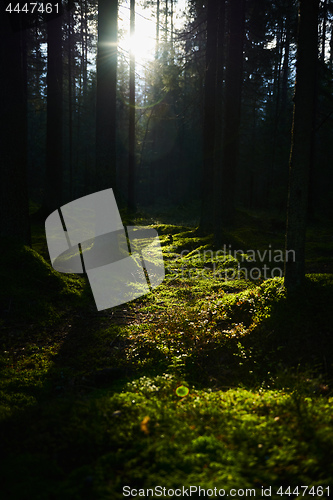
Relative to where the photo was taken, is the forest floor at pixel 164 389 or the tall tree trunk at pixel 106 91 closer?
the forest floor at pixel 164 389

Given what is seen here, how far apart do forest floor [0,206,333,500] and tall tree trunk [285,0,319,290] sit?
0.49 m

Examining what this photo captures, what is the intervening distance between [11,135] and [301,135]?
6062mm

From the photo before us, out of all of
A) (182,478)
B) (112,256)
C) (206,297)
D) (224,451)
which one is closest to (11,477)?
(182,478)

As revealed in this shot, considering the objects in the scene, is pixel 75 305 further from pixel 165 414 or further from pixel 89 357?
pixel 165 414

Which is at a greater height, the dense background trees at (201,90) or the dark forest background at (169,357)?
the dense background trees at (201,90)

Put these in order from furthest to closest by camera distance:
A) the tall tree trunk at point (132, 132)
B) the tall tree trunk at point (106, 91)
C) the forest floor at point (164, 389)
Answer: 1. the tall tree trunk at point (132, 132)
2. the tall tree trunk at point (106, 91)
3. the forest floor at point (164, 389)

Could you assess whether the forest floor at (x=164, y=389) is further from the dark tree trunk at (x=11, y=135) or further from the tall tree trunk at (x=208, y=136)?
the tall tree trunk at (x=208, y=136)

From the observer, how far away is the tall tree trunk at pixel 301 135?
420 cm

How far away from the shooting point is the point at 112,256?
→ 812 centimetres

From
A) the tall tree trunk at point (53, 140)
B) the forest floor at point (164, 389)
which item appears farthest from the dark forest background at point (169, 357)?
the tall tree trunk at point (53, 140)

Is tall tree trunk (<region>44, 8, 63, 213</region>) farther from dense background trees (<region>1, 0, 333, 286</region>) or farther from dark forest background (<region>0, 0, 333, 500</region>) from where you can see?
dark forest background (<region>0, 0, 333, 500</region>)

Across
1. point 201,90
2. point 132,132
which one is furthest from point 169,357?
point 132,132

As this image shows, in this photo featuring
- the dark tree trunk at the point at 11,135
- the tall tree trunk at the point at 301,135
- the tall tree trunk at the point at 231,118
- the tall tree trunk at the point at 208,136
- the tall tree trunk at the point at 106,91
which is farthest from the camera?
the tall tree trunk at the point at 231,118

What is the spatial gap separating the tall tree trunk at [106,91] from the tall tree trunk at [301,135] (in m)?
5.29
